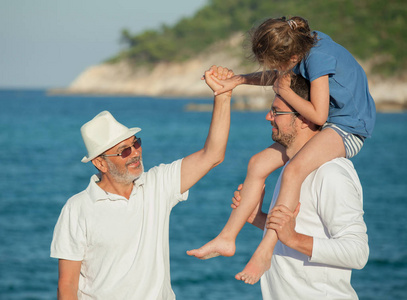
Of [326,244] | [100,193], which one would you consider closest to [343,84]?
[326,244]

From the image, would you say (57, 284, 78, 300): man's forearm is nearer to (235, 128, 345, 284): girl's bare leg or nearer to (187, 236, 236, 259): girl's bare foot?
(187, 236, 236, 259): girl's bare foot

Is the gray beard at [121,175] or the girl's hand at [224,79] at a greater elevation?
the girl's hand at [224,79]

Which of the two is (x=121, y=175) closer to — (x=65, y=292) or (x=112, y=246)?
(x=112, y=246)

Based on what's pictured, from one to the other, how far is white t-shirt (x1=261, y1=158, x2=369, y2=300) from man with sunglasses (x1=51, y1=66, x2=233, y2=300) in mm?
636

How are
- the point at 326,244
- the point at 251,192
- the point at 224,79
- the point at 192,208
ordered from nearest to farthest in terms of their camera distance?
the point at 326,244 → the point at 251,192 → the point at 224,79 → the point at 192,208

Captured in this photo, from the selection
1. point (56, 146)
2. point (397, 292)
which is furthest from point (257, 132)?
point (397, 292)

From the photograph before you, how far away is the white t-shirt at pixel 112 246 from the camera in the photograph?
10.7 feet

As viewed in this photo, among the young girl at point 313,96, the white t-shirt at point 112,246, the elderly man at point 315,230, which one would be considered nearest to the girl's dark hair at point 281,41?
the young girl at point 313,96

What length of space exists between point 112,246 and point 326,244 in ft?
3.91

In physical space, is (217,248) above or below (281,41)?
below

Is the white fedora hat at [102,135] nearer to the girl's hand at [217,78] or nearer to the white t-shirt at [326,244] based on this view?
the girl's hand at [217,78]

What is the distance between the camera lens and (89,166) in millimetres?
33094

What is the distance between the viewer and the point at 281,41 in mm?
3096

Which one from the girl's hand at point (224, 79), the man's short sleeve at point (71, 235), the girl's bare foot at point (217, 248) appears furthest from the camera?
the girl's hand at point (224, 79)
